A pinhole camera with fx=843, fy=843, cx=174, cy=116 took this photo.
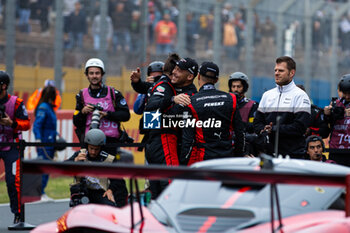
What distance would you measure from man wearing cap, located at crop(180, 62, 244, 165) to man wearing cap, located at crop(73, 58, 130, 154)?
2.04 meters

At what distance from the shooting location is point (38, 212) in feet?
37.7

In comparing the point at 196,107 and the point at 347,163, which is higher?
the point at 196,107

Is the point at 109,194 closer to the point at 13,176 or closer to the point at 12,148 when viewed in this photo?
the point at 13,176

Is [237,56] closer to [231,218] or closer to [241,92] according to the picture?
[241,92]

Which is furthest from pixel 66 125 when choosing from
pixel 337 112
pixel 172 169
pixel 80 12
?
pixel 172 169

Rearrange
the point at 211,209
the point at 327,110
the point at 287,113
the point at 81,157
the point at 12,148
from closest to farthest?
1. the point at 211,209
2. the point at 287,113
3. the point at 81,157
4. the point at 12,148
5. the point at 327,110

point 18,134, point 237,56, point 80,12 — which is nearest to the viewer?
point 18,134

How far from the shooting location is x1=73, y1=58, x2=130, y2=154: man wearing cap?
406 inches

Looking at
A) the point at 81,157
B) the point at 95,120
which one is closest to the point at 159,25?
the point at 95,120

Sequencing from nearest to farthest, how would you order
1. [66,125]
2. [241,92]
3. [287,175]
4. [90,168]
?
1. [287,175]
2. [90,168]
3. [241,92]
4. [66,125]

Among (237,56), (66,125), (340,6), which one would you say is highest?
(340,6)

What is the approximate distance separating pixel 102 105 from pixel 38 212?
208cm

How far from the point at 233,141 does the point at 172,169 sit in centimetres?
416

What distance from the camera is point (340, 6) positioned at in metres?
25.7
